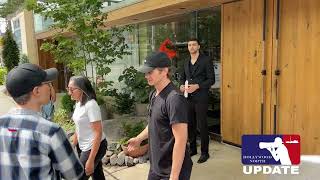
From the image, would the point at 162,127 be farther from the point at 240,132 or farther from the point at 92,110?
the point at 240,132

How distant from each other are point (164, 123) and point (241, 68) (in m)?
3.18

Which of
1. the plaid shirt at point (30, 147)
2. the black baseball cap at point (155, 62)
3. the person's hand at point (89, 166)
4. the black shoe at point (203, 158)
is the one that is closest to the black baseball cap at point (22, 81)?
the plaid shirt at point (30, 147)

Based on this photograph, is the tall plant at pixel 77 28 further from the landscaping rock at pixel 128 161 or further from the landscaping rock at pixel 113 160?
the landscaping rock at pixel 128 161

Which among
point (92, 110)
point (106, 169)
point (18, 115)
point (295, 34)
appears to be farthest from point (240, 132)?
point (18, 115)

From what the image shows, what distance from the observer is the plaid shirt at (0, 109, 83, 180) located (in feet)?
5.68

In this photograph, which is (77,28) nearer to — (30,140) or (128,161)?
(128,161)

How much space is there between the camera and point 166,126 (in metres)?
2.53

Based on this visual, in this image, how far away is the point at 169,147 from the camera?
8.36 feet

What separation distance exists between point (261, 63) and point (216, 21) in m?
1.39

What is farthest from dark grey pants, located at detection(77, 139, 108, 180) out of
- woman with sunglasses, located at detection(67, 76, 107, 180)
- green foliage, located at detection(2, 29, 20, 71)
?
green foliage, located at detection(2, 29, 20, 71)

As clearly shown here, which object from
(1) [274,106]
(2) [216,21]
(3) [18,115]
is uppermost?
(2) [216,21]

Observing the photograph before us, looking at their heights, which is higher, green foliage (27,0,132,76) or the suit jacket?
green foliage (27,0,132,76)

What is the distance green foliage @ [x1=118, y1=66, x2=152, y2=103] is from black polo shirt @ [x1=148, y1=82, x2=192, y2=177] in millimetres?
5278

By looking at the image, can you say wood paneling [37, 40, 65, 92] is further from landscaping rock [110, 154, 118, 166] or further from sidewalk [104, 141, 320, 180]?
sidewalk [104, 141, 320, 180]
